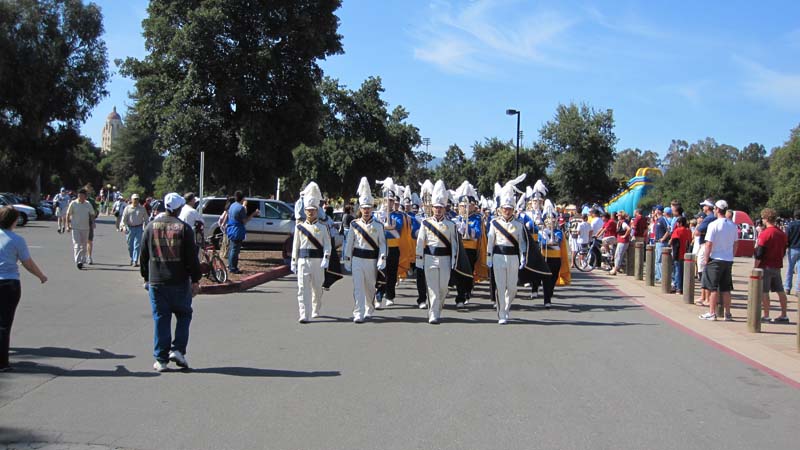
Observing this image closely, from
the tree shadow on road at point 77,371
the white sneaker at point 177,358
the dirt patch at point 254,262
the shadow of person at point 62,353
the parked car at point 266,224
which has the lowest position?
the tree shadow on road at point 77,371

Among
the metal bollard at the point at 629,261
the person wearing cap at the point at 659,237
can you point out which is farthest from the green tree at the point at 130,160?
the person wearing cap at the point at 659,237

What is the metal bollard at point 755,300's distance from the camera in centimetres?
1054

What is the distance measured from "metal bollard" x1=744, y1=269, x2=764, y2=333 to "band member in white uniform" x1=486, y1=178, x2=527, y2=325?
3.44m

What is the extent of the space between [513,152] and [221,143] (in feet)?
140

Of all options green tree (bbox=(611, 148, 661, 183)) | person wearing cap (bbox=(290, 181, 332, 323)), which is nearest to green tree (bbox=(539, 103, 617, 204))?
person wearing cap (bbox=(290, 181, 332, 323))

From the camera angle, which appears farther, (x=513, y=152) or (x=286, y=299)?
(x=513, y=152)

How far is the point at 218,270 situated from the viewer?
14.3m

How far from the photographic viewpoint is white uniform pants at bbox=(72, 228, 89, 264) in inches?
650

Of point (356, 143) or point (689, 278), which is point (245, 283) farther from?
point (356, 143)

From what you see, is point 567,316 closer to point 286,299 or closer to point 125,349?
point 286,299

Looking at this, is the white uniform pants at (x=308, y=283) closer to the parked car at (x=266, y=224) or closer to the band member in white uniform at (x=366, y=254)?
the band member in white uniform at (x=366, y=254)

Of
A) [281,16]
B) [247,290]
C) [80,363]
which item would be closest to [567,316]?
[247,290]

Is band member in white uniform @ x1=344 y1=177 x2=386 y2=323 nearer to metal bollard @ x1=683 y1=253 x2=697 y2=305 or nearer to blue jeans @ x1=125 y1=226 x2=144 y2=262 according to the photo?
metal bollard @ x1=683 y1=253 x2=697 y2=305

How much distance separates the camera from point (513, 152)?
216ft
